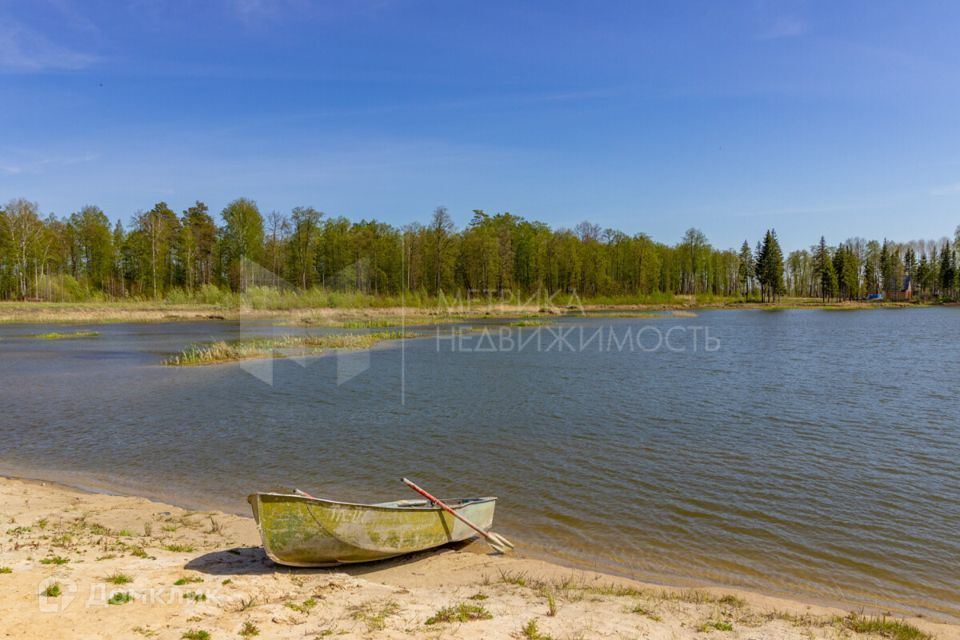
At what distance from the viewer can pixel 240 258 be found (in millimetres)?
89125

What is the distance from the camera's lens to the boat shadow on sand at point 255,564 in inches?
300

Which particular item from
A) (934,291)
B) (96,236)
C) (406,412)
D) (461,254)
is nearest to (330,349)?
(406,412)

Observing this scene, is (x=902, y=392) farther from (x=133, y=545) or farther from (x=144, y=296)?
(x=144, y=296)

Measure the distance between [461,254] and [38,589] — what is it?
293 ft

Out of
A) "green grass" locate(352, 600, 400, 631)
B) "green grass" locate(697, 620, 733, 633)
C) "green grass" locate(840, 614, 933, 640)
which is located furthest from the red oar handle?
"green grass" locate(840, 614, 933, 640)

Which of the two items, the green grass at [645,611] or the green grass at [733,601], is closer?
the green grass at [645,611]

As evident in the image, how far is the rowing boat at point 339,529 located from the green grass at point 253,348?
2654 centimetres

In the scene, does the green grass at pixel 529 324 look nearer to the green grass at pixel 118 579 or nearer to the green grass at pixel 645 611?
the green grass at pixel 645 611

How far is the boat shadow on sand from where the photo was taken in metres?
7.61

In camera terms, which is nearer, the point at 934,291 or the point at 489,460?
the point at 489,460

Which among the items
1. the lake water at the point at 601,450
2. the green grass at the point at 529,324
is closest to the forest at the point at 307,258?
the green grass at the point at 529,324

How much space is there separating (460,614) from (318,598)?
1729 mm

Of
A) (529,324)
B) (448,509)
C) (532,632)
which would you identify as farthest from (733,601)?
(529,324)

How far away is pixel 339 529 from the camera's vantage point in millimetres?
7832
